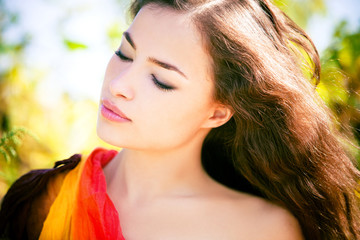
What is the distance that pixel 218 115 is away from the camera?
166 centimetres

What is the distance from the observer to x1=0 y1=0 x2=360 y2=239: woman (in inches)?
58.5

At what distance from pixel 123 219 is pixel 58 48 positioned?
1.87 meters

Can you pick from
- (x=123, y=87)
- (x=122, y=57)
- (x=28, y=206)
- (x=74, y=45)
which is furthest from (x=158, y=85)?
(x=74, y=45)

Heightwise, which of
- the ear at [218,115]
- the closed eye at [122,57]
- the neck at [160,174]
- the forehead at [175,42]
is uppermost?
the forehead at [175,42]

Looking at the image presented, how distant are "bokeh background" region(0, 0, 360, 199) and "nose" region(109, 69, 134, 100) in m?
1.40

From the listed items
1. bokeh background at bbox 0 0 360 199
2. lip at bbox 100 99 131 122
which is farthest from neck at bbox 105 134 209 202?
bokeh background at bbox 0 0 360 199

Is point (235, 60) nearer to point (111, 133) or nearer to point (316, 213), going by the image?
point (111, 133)

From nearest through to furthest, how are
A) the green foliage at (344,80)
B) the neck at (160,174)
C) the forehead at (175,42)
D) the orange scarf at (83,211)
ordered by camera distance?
the forehead at (175,42), the orange scarf at (83,211), the neck at (160,174), the green foliage at (344,80)

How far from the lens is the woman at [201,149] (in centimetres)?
149

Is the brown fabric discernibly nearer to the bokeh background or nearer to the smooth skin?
the smooth skin

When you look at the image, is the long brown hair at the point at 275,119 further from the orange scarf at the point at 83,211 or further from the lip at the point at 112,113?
the orange scarf at the point at 83,211

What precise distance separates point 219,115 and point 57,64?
6.05 feet

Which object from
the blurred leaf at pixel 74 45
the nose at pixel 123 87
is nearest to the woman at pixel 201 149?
the nose at pixel 123 87

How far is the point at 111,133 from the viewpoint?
1536 mm
